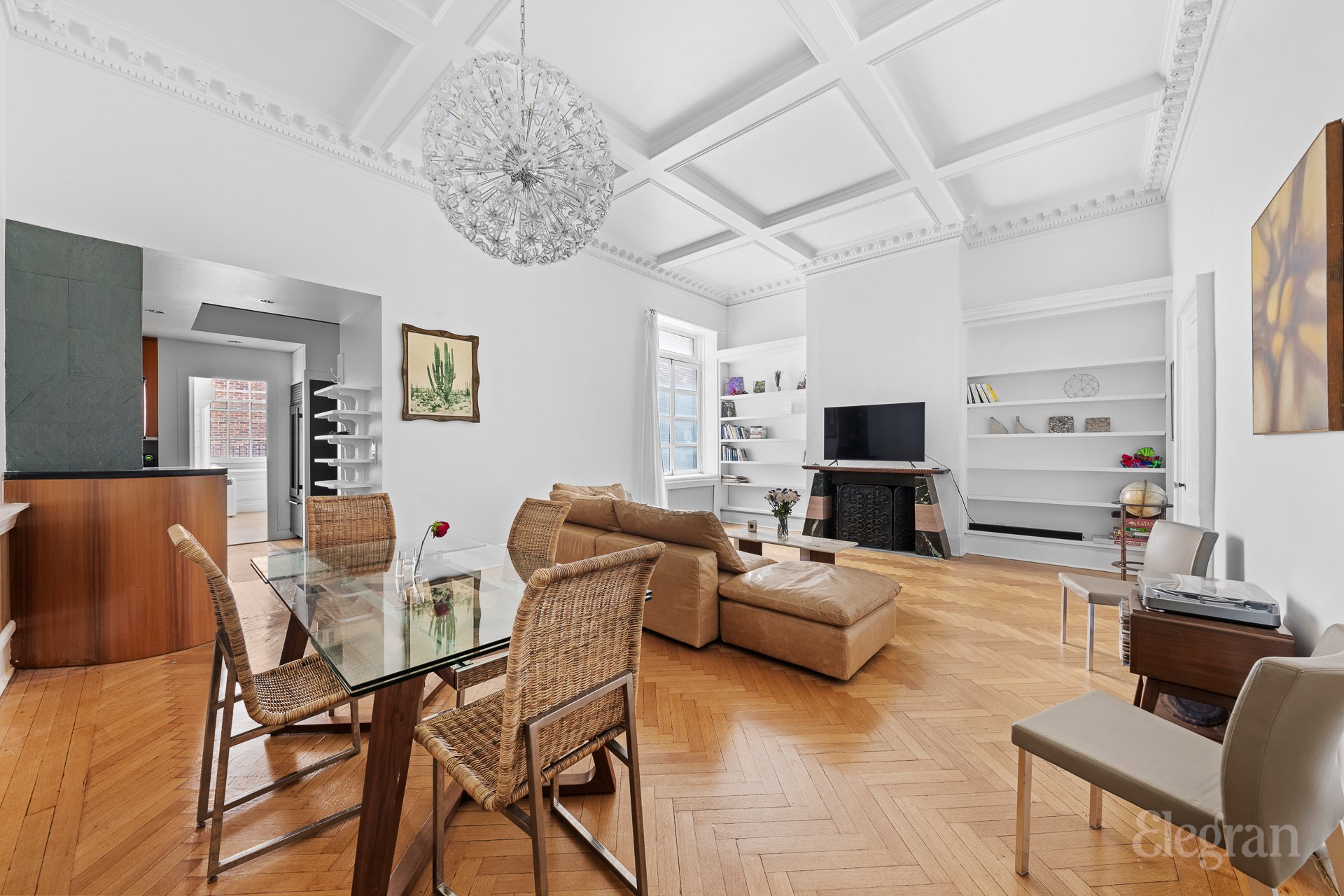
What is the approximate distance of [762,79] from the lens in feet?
10.7

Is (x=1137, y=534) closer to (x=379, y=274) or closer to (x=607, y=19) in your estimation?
(x=607, y=19)

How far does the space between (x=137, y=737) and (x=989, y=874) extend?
297cm

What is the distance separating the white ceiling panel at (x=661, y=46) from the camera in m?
2.73

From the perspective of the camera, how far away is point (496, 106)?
1961 millimetres

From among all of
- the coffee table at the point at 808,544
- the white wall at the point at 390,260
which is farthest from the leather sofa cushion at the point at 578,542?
the white wall at the point at 390,260

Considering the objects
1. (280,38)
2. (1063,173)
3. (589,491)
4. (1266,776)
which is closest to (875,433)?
(1063,173)

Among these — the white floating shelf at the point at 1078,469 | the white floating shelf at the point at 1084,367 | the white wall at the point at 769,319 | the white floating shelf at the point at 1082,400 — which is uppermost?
the white wall at the point at 769,319

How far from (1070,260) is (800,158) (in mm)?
2893

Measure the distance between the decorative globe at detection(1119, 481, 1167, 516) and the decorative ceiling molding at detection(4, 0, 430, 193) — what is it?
242 inches

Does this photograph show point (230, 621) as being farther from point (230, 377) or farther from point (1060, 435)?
point (230, 377)

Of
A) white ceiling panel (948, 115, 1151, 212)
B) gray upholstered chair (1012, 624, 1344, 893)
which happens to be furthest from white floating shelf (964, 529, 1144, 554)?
gray upholstered chair (1012, 624, 1344, 893)

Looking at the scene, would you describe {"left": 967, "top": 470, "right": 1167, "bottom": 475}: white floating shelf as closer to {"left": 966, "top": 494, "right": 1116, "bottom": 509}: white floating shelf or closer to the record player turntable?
{"left": 966, "top": 494, "right": 1116, "bottom": 509}: white floating shelf

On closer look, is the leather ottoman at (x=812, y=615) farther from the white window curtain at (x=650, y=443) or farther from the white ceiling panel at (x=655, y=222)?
the white ceiling panel at (x=655, y=222)

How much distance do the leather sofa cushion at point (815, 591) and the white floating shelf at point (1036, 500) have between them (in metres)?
2.93
